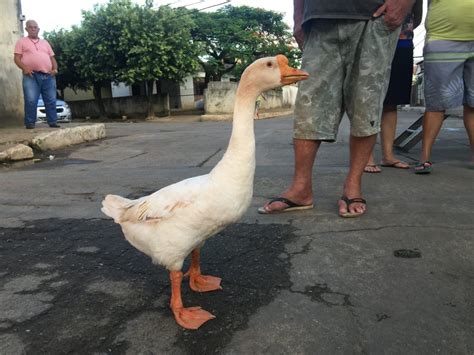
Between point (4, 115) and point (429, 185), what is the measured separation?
728cm

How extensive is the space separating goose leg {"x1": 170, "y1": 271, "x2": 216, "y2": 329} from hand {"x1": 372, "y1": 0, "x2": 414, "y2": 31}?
2.12 metres

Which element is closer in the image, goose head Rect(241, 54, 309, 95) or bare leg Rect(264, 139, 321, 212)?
goose head Rect(241, 54, 309, 95)

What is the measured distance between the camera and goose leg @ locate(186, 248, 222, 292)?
2088 millimetres

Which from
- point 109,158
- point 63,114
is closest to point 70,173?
point 109,158

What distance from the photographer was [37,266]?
2.37 meters

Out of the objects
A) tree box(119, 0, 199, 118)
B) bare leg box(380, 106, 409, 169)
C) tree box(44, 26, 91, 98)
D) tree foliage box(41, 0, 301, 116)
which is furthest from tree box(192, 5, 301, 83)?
bare leg box(380, 106, 409, 169)

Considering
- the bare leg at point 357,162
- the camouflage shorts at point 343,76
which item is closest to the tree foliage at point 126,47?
the camouflage shorts at point 343,76

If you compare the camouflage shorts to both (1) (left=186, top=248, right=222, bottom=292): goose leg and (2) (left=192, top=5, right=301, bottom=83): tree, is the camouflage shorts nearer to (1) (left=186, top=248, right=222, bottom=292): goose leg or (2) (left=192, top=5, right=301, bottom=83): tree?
(1) (left=186, top=248, right=222, bottom=292): goose leg

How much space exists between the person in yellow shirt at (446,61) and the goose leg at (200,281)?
8.68 ft

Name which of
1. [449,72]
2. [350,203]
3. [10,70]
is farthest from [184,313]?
[10,70]

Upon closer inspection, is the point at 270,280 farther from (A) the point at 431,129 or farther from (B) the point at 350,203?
(A) the point at 431,129

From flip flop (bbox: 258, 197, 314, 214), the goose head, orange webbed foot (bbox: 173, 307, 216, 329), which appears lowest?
orange webbed foot (bbox: 173, 307, 216, 329)

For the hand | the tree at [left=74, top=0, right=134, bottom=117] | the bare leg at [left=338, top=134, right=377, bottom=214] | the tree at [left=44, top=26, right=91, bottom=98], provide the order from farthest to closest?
the tree at [left=44, top=26, right=91, bottom=98]
the tree at [left=74, top=0, right=134, bottom=117]
the bare leg at [left=338, top=134, right=377, bottom=214]
the hand

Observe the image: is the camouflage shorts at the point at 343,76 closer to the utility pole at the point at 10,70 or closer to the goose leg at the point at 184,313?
the goose leg at the point at 184,313
